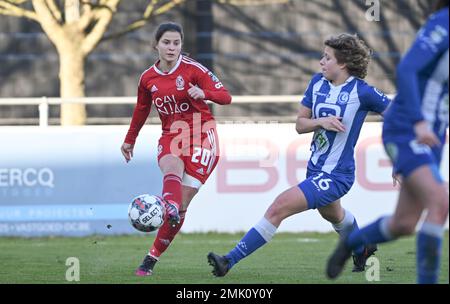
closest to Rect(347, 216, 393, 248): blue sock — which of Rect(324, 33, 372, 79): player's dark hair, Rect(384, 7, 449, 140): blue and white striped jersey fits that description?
Rect(384, 7, 449, 140): blue and white striped jersey

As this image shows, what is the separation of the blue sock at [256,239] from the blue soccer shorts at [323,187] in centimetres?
34

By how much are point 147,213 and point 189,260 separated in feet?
7.22

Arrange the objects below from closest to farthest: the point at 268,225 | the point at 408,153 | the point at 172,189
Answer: the point at 408,153 < the point at 268,225 < the point at 172,189

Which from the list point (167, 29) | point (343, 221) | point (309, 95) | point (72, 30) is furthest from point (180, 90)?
point (72, 30)

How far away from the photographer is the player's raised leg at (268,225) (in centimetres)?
805

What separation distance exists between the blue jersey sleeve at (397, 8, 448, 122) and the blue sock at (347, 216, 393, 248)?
78cm

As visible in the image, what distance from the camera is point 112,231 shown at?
44.2ft

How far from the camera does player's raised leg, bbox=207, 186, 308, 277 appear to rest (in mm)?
8055

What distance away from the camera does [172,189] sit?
860 centimetres

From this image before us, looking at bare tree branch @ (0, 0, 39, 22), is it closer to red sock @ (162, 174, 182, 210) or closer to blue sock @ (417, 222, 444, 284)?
red sock @ (162, 174, 182, 210)

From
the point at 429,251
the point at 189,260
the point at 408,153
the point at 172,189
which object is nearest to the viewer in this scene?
the point at 429,251

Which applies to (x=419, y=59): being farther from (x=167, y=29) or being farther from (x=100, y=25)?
(x=100, y=25)

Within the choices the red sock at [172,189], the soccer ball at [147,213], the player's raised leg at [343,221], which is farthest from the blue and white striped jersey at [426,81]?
the red sock at [172,189]

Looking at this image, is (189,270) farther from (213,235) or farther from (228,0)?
(228,0)
